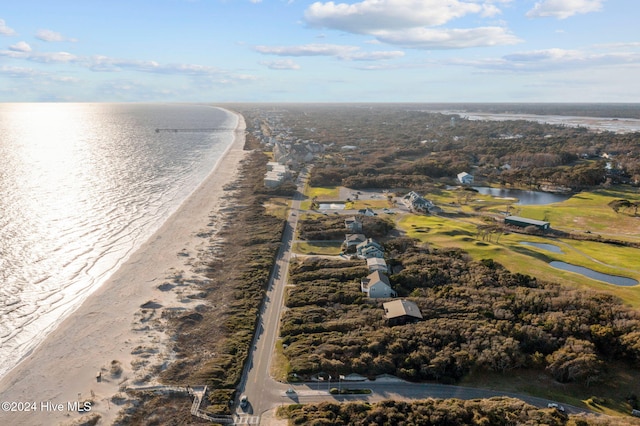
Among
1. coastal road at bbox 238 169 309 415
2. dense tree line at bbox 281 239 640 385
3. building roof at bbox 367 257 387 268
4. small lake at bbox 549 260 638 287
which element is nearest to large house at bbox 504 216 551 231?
small lake at bbox 549 260 638 287

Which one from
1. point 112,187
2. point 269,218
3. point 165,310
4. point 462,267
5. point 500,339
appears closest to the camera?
point 500,339

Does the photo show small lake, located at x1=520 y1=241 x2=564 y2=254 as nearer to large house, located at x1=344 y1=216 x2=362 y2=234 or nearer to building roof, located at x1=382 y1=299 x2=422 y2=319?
large house, located at x1=344 y1=216 x2=362 y2=234

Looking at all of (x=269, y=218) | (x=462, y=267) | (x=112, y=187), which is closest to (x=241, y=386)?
(x=462, y=267)

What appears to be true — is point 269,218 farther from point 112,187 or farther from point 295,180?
point 112,187

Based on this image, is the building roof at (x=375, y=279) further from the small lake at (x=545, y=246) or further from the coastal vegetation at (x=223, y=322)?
the small lake at (x=545, y=246)

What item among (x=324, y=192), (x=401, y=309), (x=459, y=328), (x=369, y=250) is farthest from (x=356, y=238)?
(x=324, y=192)

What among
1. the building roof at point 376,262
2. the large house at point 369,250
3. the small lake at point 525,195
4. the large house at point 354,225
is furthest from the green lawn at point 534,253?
the small lake at point 525,195

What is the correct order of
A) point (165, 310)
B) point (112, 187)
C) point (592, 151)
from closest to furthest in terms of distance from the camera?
point (165, 310)
point (112, 187)
point (592, 151)

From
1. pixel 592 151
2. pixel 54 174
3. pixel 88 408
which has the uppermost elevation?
pixel 592 151
